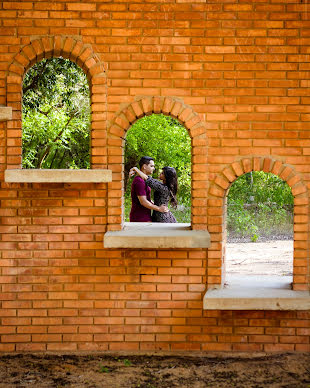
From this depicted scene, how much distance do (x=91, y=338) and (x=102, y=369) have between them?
0.39m

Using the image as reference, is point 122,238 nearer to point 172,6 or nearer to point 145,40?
point 145,40

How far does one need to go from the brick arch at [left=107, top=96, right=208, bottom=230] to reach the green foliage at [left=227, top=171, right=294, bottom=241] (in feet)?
27.7

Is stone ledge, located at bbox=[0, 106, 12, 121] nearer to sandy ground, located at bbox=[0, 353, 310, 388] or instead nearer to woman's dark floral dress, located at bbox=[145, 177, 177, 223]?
woman's dark floral dress, located at bbox=[145, 177, 177, 223]

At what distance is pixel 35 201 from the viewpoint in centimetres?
477

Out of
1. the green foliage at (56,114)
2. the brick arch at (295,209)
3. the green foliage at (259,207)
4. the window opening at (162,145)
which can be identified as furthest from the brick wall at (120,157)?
the window opening at (162,145)

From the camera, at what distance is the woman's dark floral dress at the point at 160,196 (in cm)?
601

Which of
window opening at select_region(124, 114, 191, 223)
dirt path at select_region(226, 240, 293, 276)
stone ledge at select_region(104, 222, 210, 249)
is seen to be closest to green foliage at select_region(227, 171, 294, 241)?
dirt path at select_region(226, 240, 293, 276)

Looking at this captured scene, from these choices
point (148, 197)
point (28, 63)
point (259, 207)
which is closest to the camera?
point (28, 63)

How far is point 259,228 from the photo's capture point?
46.7 ft

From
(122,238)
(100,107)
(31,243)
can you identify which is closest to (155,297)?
(122,238)

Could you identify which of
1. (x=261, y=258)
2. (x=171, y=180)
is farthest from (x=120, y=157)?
(x=261, y=258)

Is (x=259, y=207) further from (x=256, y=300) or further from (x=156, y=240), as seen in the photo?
(x=156, y=240)

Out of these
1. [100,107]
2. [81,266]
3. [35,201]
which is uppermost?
[100,107]

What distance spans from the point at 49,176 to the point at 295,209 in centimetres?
239
